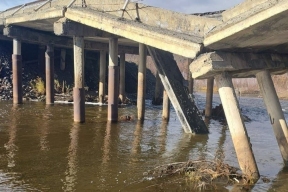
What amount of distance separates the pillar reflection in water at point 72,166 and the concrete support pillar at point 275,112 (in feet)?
15.0

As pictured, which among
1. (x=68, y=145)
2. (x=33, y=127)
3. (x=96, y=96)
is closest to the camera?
(x=68, y=145)

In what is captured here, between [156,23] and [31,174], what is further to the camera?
[156,23]

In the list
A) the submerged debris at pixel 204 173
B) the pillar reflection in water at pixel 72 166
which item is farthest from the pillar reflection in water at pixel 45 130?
the submerged debris at pixel 204 173

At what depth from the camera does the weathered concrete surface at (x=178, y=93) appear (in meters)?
11.9

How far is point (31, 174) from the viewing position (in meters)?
7.07

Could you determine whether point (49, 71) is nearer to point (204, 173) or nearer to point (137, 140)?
point (137, 140)

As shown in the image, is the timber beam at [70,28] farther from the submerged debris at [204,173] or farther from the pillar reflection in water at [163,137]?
the submerged debris at [204,173]

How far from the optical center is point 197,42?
7559 millimetres

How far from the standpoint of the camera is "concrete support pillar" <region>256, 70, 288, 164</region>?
26.5 feet

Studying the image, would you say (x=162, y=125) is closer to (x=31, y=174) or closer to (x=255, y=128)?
(x=255, y=128)

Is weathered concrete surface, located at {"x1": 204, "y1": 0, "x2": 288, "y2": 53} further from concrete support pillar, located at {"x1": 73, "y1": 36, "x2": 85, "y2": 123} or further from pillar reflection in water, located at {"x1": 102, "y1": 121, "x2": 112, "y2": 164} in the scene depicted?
concrete support pillar, located at {"x1": 73, "y1": 36, "x2": 85, "y2": 123}

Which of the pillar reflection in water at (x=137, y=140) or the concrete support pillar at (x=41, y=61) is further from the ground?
the concrete support pillar at (x=41, y=61)

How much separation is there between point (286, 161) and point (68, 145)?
5620 mm

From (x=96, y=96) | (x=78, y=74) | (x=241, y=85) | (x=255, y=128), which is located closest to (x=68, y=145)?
(x=78, y=74)
